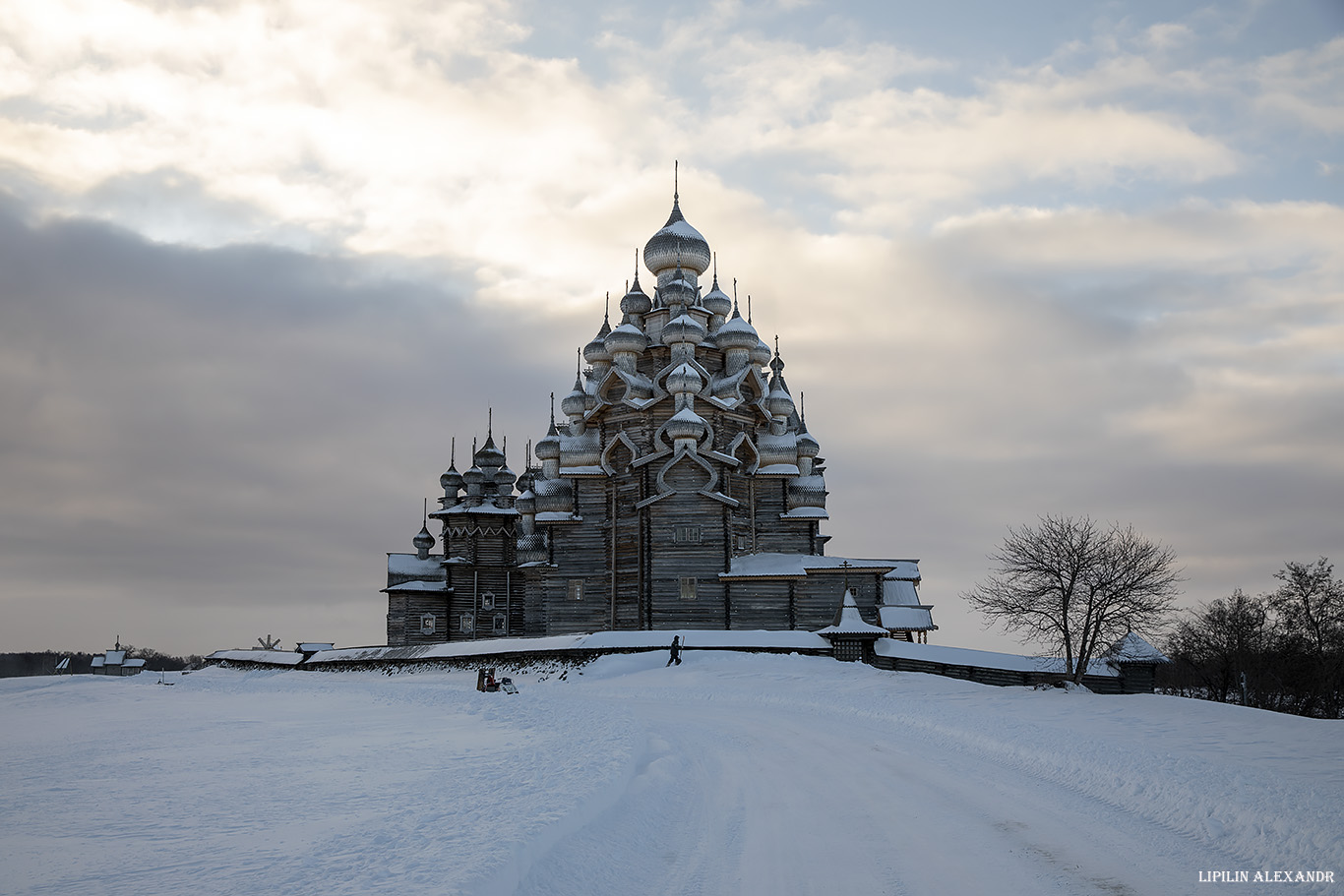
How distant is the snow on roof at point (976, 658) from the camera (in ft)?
105

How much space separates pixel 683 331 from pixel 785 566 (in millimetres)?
13678

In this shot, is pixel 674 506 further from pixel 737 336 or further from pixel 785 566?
pixel 737 336

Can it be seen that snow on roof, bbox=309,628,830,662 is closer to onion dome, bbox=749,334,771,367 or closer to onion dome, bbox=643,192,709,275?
onion dome, bbox=749,334,771,367

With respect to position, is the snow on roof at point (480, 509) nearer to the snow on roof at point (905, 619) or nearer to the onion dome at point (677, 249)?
the onion dome at point (677, 249)

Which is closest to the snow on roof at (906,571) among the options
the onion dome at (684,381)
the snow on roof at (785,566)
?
the snow on roof at (785,566)

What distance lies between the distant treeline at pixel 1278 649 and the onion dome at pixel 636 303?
106 ft

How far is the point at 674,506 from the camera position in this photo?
1781 inches

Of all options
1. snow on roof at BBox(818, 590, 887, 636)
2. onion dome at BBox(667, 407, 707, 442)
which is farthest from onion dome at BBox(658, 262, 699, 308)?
snow on roof at BBox(818, 590, 887, 636)

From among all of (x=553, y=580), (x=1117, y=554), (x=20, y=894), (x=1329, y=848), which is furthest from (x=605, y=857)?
(x=553, y=580)

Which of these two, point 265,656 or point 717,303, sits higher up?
point 717,303

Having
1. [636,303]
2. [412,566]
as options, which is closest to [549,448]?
[636,303]

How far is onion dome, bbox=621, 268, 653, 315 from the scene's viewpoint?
55.7m

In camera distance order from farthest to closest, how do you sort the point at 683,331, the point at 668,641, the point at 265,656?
1. the point at 265,656
2. the point at 683,331
3. the point at 668,641

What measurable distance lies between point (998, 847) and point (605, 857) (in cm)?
373
